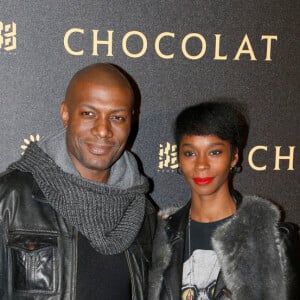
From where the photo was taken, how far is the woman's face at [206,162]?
1.62 meters

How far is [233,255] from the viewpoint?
1.56 m

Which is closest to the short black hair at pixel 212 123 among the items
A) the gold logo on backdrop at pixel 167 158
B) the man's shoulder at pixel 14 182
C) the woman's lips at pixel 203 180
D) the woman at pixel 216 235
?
the woman at pixel 216 235

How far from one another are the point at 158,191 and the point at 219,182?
566 millimetres

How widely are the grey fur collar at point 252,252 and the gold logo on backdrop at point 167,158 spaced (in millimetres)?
566

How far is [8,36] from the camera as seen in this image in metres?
2.03

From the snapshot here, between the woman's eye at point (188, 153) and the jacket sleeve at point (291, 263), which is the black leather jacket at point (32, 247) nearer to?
the woman's eye at point (188, 153)

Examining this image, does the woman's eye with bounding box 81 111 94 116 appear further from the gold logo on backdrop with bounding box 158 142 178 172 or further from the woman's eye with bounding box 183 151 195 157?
the gold logo on backdrop with bounding box 158 142 178 172

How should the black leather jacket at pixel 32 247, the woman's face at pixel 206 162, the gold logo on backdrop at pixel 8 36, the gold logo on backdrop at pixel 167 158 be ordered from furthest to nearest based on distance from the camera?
the gold logo on backdrop at pixel 167 158 < the gold logo on backdrop at pixel 8 36 < the woman's face at pixel 206 162 < the black leather jacket at pixel 32 247

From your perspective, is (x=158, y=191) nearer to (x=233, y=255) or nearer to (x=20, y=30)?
(x=233, y=255)

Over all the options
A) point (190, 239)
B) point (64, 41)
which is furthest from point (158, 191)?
point (64, 41)

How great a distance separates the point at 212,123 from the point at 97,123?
0.36 meters

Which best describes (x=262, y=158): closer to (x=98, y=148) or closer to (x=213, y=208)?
(x=213, y=208)

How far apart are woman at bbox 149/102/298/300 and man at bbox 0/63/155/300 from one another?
12 cm

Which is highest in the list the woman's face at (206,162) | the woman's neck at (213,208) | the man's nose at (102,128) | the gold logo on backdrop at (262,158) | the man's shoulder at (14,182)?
the gold logo on backdrop at (262,158)
